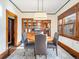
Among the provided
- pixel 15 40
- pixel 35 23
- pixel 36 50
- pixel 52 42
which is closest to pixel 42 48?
pixel 36 50

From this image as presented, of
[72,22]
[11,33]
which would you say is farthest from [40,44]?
[11,33]

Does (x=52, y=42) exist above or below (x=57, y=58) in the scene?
above

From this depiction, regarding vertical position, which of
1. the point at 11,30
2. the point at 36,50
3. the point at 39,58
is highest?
the point at 11,30

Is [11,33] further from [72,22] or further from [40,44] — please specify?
[40,44]

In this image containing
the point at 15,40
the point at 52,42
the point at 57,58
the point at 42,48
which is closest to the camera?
the point at 42,48

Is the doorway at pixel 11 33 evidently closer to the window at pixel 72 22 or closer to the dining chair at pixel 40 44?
the window at pixel 72 22

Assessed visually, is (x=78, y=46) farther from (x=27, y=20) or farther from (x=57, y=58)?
(x=27, y=20)

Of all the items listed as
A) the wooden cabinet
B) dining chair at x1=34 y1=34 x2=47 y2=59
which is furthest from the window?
the wooden cabinet

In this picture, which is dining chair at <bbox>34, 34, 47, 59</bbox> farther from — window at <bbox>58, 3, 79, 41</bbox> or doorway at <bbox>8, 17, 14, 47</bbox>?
doorway at <bbox>8, 17, 14, 47</bbox>

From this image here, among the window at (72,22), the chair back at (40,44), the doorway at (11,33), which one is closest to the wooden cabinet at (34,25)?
the doorway at (11,33)

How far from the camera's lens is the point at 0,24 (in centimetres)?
495

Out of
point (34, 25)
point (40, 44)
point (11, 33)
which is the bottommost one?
point (40, 44)

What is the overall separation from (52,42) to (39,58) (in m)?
1.17

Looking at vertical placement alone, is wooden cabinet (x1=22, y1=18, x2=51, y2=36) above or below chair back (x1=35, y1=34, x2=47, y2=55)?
above
